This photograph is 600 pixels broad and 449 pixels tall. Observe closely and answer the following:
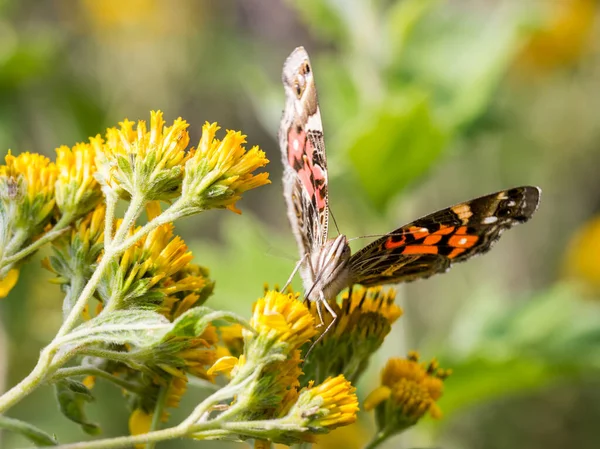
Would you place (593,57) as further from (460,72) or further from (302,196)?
(302,196)

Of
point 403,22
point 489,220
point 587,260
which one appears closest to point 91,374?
point 489,220

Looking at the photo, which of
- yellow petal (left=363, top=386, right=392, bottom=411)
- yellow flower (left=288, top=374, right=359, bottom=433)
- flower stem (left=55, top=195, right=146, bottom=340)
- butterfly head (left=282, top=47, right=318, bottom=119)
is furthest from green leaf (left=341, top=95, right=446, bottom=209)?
yellow flower (left=288, top=374, right=359, bottom=433)

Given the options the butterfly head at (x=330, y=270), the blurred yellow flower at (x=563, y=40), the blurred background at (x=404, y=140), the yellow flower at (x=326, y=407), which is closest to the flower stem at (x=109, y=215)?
the yellow flower at (x=326, y=407)

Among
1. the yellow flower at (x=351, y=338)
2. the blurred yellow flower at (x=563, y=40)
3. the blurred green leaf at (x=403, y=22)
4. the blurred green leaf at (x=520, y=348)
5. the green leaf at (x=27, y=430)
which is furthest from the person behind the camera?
the blurred yellow flower at (x=563, y=40)

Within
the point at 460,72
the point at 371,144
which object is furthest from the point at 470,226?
the point at 460,72

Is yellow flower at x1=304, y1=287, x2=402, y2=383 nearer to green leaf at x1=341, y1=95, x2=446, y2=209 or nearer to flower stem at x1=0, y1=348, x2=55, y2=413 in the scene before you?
flower stem at x1=0, y1=348, x2=55, y2=413

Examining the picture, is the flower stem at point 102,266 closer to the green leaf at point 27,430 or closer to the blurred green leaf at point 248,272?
the green leaf at point 27,430

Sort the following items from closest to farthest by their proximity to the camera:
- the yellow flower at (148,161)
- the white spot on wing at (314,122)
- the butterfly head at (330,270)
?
the yellow flower at (148,161) < the butterfly head at (330,270) < the white spot on wing at (314,122)

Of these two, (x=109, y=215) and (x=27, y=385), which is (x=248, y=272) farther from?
(x=27, y=385)
